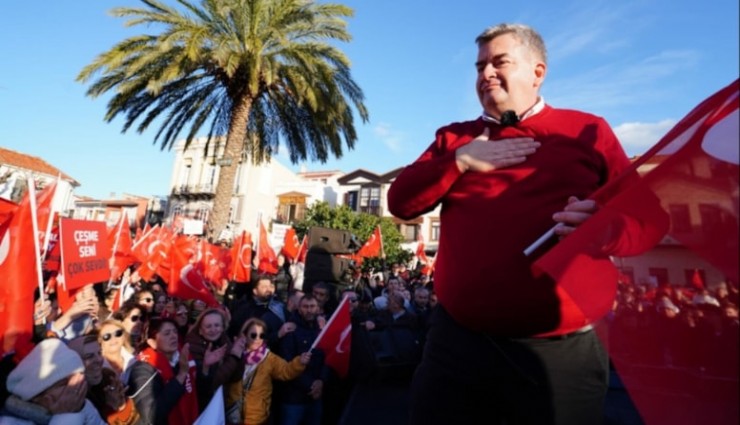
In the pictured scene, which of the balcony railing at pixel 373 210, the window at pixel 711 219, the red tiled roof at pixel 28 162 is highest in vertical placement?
the red tiled roof at pixel 28 162

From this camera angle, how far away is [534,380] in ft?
4.52

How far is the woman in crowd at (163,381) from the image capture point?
10.9ft

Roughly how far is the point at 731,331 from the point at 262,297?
6.45 meters

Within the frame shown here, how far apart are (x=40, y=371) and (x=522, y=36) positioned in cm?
278

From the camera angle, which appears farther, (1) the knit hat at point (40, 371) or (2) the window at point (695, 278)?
(1) the knit hat at point (40, 371)

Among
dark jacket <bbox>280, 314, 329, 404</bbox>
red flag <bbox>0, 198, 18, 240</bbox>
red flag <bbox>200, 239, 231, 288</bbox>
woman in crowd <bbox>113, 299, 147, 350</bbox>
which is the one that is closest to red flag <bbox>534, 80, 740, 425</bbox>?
dark jacket <bbox>280, 314, 329, 404</bbox>

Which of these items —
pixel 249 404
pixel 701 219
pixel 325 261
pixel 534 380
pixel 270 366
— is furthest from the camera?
pixel 325 261

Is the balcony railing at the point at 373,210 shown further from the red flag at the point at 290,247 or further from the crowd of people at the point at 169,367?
the crowd of people at the point at 169,367

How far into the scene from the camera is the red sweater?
1370 millimetres

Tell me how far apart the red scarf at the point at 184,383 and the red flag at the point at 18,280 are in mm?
888

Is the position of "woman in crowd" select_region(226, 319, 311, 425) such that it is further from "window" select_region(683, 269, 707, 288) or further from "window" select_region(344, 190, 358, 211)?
"window" select_region(344, 190, 358, 211)

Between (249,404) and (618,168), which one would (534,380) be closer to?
(618,168)

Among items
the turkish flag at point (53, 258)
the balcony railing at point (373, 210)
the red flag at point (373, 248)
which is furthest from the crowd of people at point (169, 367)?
the balcony railing at point (373, 210)

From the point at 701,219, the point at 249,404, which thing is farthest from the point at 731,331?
the point at 249,404
